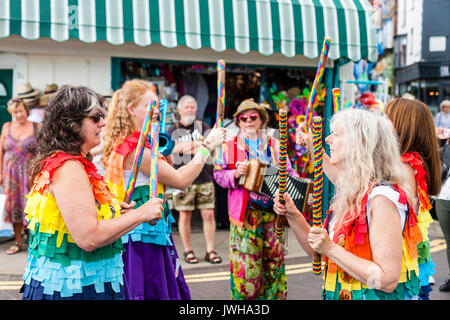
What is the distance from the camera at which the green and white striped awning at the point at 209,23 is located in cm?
689

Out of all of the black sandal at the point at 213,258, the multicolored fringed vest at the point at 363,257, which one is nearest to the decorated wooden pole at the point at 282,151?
the multicolored fringed vest at the point at 363,257

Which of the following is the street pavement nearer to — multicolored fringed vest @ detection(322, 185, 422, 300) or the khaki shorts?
the khaki shorts

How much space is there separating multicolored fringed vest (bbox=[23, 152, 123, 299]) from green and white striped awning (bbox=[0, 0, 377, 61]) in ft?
16.6

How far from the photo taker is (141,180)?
3324mm

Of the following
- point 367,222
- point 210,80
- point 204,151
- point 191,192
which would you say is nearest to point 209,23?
point 210,80

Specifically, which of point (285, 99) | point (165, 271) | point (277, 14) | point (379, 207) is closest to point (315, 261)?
point (379, 207)

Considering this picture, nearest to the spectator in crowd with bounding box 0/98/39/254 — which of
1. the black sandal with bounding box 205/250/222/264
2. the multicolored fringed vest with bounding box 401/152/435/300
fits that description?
the black sandal with bounding box 205/250/222/264

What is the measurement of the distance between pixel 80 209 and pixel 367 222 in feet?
4.20

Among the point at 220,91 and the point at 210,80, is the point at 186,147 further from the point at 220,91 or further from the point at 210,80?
the point at 220,91

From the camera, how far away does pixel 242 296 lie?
4.43 meters

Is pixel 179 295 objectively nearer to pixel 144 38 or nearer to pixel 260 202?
pixel 260 202

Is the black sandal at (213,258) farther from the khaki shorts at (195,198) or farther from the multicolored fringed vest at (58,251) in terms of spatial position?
the multicolored fringed vest at (58,251)

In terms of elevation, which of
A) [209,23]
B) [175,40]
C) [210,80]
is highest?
[209,23]

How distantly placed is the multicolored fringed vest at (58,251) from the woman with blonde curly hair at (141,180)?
698 millimetres
